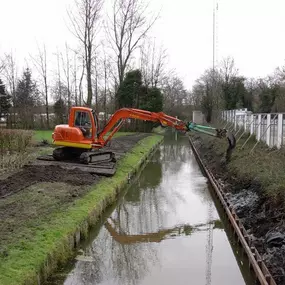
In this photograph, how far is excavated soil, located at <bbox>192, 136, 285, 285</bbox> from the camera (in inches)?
245

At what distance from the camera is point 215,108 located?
49.5m

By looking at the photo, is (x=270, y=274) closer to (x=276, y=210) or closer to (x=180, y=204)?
(x=276, y=210)

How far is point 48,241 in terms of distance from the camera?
6.27 m

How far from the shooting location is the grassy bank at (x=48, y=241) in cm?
516

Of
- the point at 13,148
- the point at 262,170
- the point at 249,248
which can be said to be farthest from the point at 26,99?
the point at 249,248

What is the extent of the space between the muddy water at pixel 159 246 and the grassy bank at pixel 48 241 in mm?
321

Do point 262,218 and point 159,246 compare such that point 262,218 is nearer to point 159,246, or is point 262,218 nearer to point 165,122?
point 159,246

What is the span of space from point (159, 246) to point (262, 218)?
7.85ft

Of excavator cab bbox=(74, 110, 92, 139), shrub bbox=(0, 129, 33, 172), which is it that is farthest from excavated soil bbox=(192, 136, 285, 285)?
shrub bbox=(0, 129, 33, 172)

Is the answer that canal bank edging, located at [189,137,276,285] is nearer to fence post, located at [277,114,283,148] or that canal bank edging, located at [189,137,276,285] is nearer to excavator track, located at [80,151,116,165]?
fence post, located at [277,114,283,148]

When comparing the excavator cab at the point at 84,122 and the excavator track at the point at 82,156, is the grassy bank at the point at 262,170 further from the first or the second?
the excavator cab at the point at 84,122

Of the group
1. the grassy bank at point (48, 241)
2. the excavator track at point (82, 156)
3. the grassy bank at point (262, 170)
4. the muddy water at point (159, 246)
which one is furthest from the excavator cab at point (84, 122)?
the grassy bank at point (262, 170)

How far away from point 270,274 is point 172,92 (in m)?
60.9

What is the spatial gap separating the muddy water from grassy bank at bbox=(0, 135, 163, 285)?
32 centimetres
